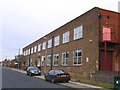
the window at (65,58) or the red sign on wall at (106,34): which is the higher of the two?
the red sign on wall at (106,34)

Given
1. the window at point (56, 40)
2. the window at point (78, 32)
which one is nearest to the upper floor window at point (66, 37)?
the window at point (78, 32)

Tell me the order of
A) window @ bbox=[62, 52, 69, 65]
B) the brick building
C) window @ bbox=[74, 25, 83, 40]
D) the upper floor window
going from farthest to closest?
1. the upper floor window
2. window @ bbox=[62, 52, 69, 65]
3. window @ bbox=[74, 25, 83, 40]
4. the brick building

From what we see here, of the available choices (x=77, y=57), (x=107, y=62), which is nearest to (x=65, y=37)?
(x=77, y=57)

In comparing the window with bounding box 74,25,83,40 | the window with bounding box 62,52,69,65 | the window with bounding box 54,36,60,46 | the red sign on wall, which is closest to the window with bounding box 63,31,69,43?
the window with bounding box 62,52,69,65

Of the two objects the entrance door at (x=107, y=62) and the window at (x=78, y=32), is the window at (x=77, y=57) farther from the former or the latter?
the entrance door at (x=107, y=62)

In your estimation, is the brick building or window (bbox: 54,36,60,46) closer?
the brick building

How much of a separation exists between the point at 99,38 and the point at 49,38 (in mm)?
25767

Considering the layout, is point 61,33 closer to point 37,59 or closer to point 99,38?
point 99,38

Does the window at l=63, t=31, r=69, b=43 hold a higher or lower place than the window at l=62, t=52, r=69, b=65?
higher

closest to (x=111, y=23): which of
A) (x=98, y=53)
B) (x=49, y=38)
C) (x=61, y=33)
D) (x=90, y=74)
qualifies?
(x=98, y=53)

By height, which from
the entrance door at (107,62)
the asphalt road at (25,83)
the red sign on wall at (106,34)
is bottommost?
the asphalt road at (25,83)

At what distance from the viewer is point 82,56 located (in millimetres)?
37438

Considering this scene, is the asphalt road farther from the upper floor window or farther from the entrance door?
the upper floor window

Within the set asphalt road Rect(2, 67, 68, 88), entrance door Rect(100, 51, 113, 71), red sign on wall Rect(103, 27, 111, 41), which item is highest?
red sign on wall Rect(103, 27, 111, 41)
